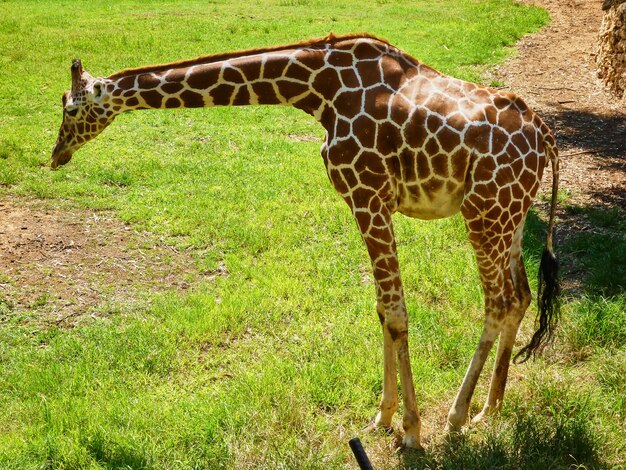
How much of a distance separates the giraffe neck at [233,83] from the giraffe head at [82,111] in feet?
0.27

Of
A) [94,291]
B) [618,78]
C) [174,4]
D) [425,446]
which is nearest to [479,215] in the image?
[425,446]

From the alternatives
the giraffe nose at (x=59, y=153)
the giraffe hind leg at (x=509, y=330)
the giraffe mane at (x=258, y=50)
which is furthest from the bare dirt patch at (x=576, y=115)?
the giraffe nose at (x=59, y=153)

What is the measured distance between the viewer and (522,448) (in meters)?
4.63

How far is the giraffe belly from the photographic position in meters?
4.66

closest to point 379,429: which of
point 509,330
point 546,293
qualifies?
point 509,330

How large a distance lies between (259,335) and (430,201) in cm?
239

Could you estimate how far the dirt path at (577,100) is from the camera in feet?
30.9

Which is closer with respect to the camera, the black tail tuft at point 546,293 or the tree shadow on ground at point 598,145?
the black tail tuft at point 546,293

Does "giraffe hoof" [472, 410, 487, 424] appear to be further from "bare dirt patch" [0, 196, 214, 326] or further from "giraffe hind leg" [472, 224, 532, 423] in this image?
"bare dirt patch" [0, 196, 214, 326]

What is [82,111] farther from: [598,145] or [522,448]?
[598,145]

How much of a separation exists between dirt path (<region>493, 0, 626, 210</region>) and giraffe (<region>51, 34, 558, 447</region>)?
14.8ft

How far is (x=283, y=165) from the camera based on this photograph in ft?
32.8

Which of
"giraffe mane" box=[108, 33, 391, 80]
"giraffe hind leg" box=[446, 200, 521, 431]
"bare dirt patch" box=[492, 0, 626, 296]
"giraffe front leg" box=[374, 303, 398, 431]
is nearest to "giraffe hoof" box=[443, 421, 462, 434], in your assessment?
"giraffe hind leg" box=[446, 200, 521, 431]

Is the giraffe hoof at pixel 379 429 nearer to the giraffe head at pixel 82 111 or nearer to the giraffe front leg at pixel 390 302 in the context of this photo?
the giraffe front leg at pixel 390 302
